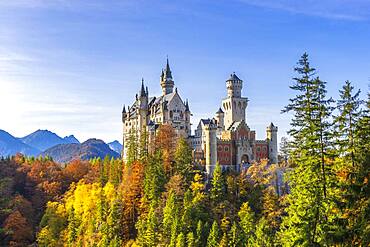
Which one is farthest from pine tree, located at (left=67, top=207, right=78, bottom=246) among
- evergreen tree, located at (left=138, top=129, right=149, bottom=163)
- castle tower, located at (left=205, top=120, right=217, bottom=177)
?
castle tower, located at (left=205, top=120, right=217, bottom=177)

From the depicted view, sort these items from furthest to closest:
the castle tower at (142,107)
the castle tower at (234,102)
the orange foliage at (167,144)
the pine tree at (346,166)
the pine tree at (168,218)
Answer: the castle tower at (142,107)
the castle tower at (234,102)
the orange foliage at (167,144)
the pine tree at (168,218)
the pine tree at (346,166)

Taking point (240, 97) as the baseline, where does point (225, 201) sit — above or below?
below

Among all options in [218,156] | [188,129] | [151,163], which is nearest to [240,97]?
[188,129]

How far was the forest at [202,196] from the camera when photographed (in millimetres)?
28484

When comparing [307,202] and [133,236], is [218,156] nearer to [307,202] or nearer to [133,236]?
[133,236]

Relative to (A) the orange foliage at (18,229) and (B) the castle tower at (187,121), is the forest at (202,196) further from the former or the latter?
(B) the castle tower at (187,121)

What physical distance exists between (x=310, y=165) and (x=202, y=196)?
174ft

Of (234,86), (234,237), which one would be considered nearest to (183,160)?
(234,237)

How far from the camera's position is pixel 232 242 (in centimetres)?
6981

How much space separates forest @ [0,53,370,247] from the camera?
28.5 m

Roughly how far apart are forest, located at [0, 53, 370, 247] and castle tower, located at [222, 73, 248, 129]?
14630mm

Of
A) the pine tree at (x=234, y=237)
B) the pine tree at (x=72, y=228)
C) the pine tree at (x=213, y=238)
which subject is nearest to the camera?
the pine tree at (x=213, y=238)

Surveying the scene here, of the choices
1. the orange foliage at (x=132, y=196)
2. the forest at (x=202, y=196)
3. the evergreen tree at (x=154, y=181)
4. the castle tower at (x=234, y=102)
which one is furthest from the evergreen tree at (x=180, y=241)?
the castle tower at (x=234, y=102)

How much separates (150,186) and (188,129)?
3836 cm
